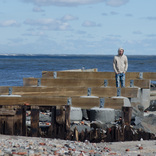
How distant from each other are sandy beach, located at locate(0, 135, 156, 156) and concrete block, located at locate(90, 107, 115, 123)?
5.83 feet

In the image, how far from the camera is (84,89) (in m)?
15.2

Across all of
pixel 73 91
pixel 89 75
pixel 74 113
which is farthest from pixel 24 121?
pixel 89 75

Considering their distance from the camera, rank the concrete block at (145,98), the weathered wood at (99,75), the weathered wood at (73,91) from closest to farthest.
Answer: the weathered wood at (73,91) → the concrete block at (145,98) → the weathered wood at (99,75)

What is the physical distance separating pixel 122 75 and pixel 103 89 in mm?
2294

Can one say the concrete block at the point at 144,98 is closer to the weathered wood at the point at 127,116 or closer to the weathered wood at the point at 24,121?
the weathered wood at the point at 127,116

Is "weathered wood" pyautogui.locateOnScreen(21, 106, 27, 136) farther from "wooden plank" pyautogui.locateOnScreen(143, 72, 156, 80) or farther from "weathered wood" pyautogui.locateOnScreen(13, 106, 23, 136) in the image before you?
"wooden plank" pyautogui.locateOnScreen(143, 72, 156, 80)

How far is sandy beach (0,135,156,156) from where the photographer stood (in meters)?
8.93

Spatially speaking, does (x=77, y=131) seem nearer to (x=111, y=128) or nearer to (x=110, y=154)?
(x=111, y=128)

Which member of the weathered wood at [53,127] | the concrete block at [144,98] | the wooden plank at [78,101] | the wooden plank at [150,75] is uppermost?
the wooden plank at [150,75]

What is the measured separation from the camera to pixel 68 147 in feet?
32.3

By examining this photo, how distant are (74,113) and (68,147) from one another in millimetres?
3543

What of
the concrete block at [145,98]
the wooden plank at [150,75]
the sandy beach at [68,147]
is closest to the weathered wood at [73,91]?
the concrete block at [145,98]

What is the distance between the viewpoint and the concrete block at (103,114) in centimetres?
1310

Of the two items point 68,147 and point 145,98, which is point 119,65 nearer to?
point 145,98
